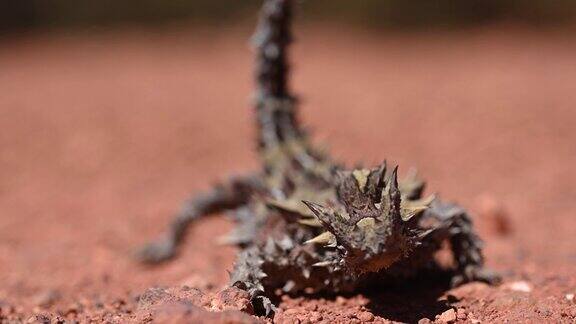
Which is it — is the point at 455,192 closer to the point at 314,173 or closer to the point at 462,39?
the point at 314,173

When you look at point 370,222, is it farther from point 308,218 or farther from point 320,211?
point 308,218

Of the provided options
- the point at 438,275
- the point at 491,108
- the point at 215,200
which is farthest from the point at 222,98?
the point at 438,275

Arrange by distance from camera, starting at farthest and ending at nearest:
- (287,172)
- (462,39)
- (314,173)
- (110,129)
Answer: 1. (462,39)
2. (110,129)
3. (287,172)
4. (314,173)

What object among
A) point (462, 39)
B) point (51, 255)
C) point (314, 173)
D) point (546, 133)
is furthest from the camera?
point (462, 39)

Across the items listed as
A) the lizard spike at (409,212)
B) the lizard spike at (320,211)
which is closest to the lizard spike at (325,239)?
the lizard spike at (320,211)

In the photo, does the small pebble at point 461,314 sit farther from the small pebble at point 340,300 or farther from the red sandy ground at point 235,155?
the small pebble at point 340,300

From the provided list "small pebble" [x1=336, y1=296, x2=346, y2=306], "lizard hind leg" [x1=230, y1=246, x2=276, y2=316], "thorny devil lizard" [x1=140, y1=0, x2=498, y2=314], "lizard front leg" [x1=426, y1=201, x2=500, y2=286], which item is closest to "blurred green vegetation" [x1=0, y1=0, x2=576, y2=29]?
"thorny devil lizard" [x1=140, y1=0, x2=498, y2=314]
